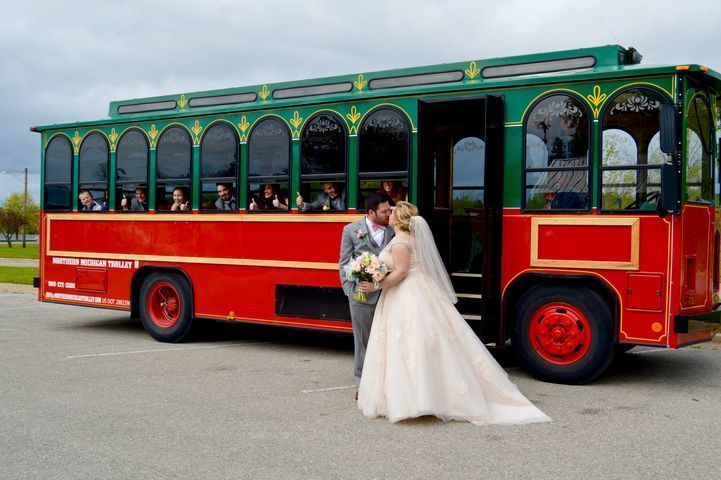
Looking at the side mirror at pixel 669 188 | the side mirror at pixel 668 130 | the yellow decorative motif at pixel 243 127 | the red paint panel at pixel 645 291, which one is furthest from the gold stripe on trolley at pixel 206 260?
the side mirror at pixel 668 130

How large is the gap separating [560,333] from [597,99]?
7.71 feet

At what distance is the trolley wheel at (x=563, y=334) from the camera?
732cm

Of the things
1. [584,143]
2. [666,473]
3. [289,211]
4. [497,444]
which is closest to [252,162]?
[289,211]

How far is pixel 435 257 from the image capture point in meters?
6.73

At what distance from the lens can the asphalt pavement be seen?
194 inches

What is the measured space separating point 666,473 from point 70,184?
383 inches

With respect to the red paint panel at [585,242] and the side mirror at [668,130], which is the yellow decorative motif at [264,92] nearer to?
the red paint panel at [585,242]

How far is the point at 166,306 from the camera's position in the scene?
1088cm

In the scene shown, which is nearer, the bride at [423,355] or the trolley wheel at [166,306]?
the bride at [423,355]

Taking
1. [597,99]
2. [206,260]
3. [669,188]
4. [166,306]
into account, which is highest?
[597,99]

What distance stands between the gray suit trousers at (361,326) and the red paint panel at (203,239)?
2.03 metres

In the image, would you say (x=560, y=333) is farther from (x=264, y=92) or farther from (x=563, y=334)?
(x=264, y=92)

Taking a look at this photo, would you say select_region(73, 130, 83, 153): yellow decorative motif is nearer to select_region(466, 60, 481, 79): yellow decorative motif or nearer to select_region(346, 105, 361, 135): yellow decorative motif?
select_region(346, 105, 361, 135): yellow decorative motif

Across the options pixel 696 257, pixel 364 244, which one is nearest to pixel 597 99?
pixel 696 257
